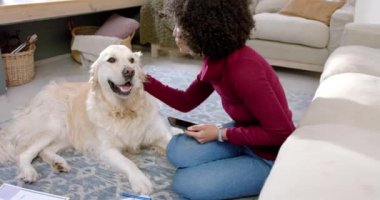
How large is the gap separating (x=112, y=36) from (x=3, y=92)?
1281mm

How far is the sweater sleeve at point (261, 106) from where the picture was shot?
3.96 feet

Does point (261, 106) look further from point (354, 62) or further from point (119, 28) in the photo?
point (119, 28)

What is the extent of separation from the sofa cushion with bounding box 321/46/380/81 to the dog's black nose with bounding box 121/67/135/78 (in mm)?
964

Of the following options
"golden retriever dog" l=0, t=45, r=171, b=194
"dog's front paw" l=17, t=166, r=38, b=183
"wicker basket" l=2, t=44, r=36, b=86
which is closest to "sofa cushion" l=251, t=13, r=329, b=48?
"golden retriever dog" l=0, t=45, r=171, b=194

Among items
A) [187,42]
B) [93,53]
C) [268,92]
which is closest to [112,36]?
[93,53]

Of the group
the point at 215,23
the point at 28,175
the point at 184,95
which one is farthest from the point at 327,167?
the point at 28,175

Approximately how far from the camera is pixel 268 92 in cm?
121

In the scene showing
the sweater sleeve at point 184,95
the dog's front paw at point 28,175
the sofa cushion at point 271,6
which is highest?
the sweater sleeve at point 184,95

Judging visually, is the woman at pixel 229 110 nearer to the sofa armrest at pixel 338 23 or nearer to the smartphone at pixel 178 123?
the smartphone at pixel 178 123

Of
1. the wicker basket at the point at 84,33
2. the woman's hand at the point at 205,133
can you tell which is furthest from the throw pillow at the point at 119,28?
the woman's hand at the point at 205,133

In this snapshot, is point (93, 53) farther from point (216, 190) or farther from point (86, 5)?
point (216, 190)

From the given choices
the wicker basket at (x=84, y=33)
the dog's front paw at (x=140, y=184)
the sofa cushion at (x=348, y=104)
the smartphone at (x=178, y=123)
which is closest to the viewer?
the sofa cushion at (x=348, y=104)

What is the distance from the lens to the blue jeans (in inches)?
55.6

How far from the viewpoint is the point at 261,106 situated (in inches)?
47.7
